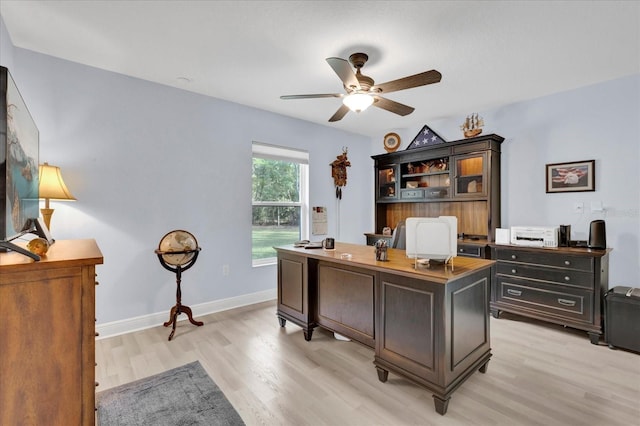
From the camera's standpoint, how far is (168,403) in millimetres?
1903

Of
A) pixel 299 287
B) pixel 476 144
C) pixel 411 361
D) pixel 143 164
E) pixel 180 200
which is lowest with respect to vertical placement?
pixel 411 361

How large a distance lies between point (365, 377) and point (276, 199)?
8.86 ft

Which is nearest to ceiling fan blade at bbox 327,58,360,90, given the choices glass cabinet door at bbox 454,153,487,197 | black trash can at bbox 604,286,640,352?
glass cabinet door at bbox 454,153,487,197

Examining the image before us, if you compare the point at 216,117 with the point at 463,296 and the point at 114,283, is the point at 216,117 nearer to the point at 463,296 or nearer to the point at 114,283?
the point at 114,283

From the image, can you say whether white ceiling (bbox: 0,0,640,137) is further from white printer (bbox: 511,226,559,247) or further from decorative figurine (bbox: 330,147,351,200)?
decorative figurine (bbox: 330,147,351,200)

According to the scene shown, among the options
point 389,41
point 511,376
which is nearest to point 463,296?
point 511,376

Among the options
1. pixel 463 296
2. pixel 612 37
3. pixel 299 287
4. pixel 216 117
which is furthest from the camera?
pixel 216 117

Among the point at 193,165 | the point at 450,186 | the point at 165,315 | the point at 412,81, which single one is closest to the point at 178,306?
the point at 165,315

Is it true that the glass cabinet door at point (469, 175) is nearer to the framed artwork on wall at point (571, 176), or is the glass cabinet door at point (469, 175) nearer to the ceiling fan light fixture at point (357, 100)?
the framed artwork on wall at point (571, 176)

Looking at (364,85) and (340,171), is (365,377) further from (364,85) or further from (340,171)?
(340,171)

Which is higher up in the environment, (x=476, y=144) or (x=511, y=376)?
(x=476, y=144)

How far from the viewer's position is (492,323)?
128 inches

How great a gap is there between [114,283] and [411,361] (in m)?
2.82

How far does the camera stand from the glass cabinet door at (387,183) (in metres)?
4.74
